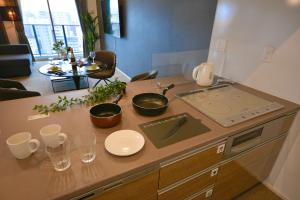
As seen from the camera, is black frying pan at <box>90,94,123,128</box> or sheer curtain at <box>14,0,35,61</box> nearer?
black frying pan at <box>90,94,123,128</box>

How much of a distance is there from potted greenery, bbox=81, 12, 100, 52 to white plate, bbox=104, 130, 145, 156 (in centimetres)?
484

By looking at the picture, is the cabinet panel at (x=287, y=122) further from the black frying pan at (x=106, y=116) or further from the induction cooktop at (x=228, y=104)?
the black frying pan at (x=106, y=116)

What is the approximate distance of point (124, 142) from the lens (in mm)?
792

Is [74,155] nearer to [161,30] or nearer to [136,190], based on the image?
[136,190]

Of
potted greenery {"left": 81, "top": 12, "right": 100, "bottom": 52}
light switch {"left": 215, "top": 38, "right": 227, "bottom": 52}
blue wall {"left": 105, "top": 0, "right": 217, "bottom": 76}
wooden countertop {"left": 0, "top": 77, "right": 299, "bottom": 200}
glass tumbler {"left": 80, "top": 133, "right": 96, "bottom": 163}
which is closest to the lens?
wooden countertop {"left": 0, "top": 77, "right": 299, "bottom": 200}

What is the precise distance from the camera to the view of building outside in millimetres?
5109

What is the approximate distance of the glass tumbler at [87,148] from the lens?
2.34ft

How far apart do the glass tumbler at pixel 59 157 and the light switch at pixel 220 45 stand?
1506 mm

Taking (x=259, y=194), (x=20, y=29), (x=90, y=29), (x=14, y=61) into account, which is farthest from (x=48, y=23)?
(x=259, y=194)

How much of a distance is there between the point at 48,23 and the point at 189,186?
247 inches

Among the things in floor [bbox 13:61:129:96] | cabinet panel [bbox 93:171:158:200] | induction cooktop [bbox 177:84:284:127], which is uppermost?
induction cooktop [bbox 177:84:284:127]

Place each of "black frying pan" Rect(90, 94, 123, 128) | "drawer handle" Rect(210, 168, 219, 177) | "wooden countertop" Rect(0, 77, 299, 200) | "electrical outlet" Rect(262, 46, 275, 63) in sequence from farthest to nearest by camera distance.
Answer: "electrical outlet" Rect(262, 46, 275, 63) → "drawer handle" Rect(210, 168, 219, 177) → "black frying pan" Rect(90, 94, 123, 128) → "wooden countertop" Rect(0, 77, 299, 200)

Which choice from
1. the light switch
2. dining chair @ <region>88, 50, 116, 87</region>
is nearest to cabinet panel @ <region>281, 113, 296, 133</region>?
the light switch

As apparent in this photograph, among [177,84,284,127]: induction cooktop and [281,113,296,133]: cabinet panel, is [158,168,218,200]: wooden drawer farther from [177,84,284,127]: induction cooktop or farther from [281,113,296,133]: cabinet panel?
[281,113,296,133]: cabinet panel
